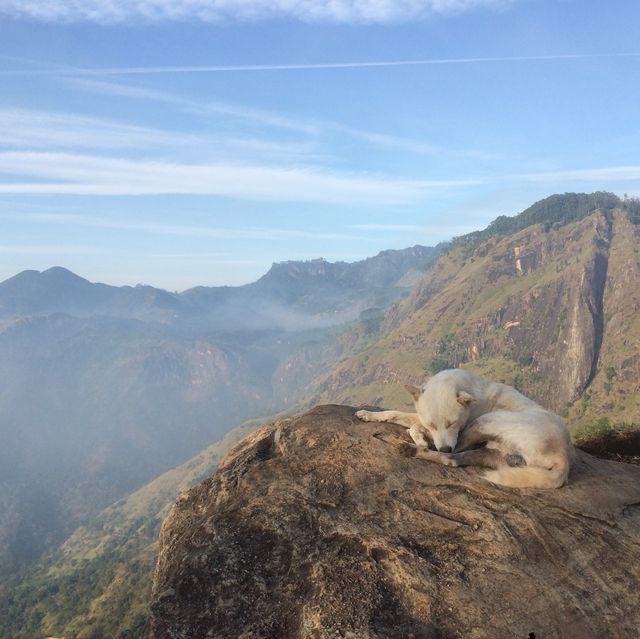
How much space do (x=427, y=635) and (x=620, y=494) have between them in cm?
436

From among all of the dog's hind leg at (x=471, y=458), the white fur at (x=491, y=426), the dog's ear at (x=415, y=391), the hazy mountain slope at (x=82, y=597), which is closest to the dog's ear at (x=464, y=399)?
the white fur at (x=491, y=426)

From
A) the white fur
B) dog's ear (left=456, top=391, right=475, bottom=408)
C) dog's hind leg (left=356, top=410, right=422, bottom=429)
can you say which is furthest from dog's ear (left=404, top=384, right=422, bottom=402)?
dog's ear (left=456, top=391, right=475, bottom=408)

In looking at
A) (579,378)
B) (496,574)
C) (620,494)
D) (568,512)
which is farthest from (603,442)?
(579,378)

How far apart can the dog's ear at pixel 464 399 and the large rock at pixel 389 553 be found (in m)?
1.13

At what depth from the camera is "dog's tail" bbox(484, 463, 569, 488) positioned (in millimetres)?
7793

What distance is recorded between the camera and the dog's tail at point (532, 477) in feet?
25.6

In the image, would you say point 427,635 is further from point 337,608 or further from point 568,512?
point 568,512

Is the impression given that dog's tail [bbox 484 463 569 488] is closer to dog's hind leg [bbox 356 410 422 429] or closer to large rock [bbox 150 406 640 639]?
large rock [bbox 150 406 640 639]

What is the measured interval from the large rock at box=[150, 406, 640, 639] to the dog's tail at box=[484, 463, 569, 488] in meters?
0.13

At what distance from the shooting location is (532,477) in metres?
7.79

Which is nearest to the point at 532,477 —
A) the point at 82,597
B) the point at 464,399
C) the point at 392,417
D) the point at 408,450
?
the point at 464,399

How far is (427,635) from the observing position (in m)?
5.43

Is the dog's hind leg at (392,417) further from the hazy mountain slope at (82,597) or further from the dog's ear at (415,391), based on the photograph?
the hazy mountain slope at (82,597)

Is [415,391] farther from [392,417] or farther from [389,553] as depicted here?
[389,553]
